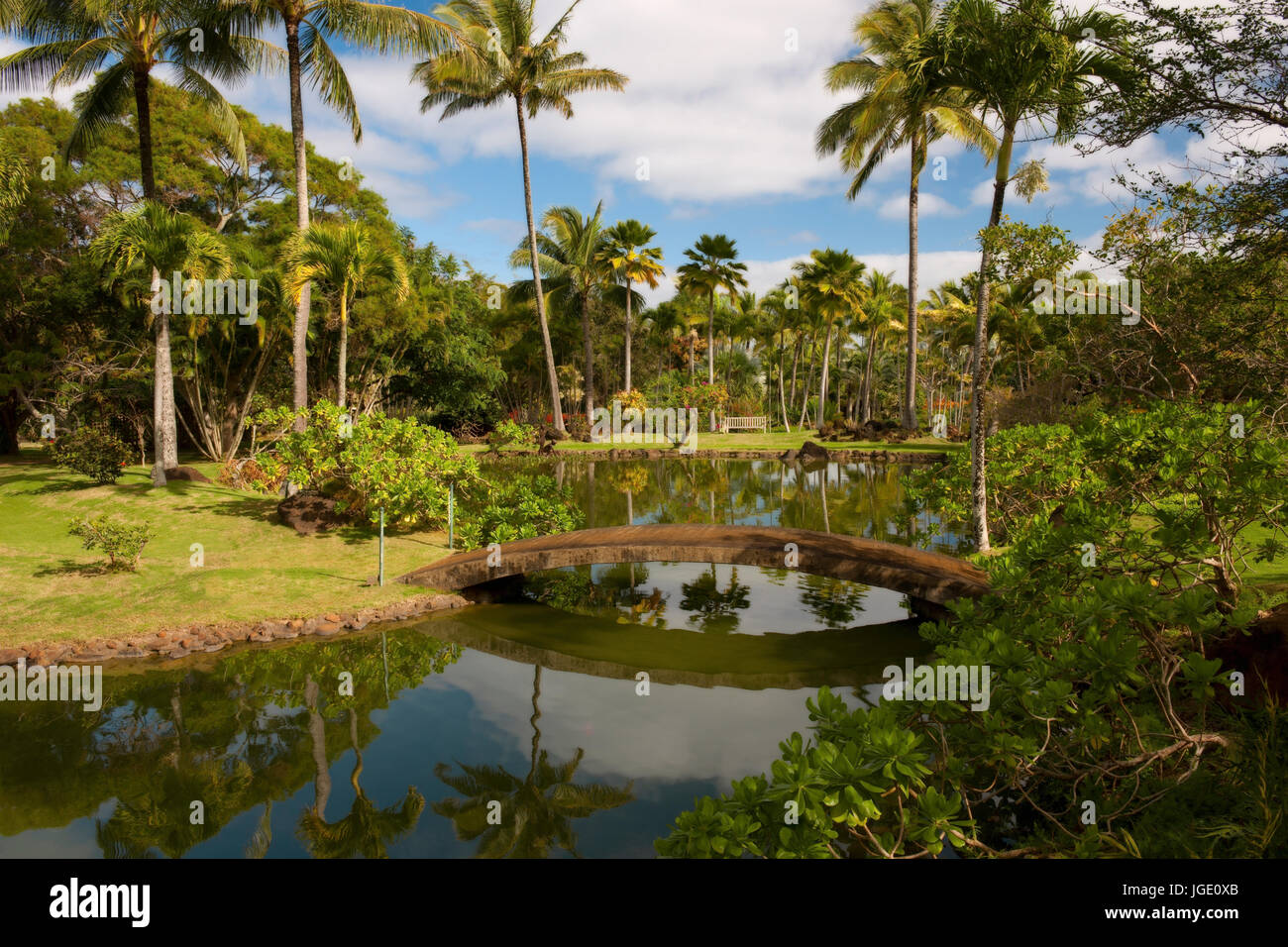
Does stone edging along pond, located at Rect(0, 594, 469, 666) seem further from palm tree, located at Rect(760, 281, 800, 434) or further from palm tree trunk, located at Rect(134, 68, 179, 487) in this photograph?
palm tree, located at Rect(760, 281, 800, 434)

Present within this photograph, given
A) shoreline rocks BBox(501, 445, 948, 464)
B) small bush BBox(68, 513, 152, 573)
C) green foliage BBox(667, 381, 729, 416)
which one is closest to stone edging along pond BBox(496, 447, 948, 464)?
shoreline rocks BBox(501, 445, 948, 464)

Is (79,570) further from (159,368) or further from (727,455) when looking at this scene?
(727,455)

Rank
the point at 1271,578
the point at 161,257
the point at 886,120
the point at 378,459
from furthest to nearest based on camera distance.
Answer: the point at 886,120, the point at 161,257, the point at 378,459, the point at 1271,578

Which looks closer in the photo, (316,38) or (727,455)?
(316,38)

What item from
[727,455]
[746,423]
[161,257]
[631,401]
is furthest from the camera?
[746,423]

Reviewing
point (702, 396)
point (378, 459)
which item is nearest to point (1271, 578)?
point (378, 459)

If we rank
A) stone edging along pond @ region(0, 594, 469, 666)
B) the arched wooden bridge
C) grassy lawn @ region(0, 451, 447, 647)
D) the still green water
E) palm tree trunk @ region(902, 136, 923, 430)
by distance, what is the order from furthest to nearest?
palm tree trunk @ region(902, 136, 923, 430)
grassy lawn @ region(0, 451, 447, 647)
the arched wooden bridge
stone edging along pond @ region(0, 594, 469, 666)
the still green water

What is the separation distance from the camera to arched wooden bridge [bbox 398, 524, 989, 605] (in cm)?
1052

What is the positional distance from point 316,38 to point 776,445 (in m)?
28.2

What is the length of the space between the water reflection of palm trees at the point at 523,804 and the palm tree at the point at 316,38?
462 inches

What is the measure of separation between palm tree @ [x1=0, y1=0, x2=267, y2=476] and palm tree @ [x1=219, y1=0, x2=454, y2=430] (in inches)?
49.1

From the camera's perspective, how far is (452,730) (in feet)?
25.7
